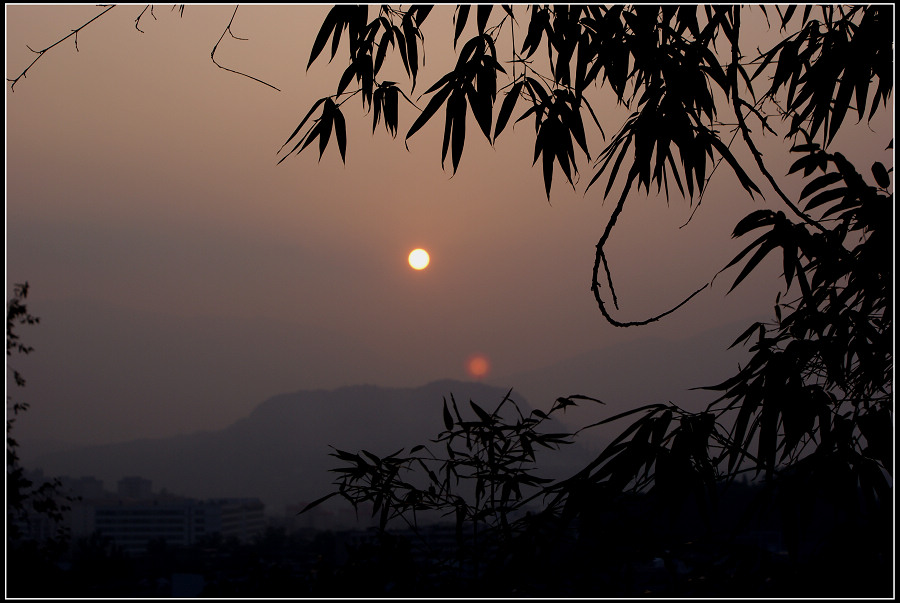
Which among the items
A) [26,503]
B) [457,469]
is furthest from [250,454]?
[457,469]

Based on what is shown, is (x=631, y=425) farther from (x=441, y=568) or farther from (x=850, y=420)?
(x=441, y=568)

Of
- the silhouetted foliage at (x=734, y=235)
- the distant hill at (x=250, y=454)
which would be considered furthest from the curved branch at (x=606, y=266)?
the distant hill at (x=250, y=454)

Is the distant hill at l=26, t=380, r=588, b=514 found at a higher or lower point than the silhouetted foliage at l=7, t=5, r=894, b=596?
higher

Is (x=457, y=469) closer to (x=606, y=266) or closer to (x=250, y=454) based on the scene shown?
(x=606, y=266)

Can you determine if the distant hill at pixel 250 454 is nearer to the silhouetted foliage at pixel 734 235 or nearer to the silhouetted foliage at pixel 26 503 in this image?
the silhouetted foliage at pixel 26 503

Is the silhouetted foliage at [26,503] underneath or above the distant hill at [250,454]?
underneath

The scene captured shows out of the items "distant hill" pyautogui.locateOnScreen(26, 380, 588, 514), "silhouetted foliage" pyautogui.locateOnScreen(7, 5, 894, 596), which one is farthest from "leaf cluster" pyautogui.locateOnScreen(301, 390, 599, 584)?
"distant hill" pyautogui.locateOnScreen(26, 380, 588, 514)

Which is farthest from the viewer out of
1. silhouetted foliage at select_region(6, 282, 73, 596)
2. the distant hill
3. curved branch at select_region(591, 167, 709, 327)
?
the distant hill

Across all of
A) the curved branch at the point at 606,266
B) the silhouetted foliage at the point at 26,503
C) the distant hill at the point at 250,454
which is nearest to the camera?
the curved branch at the point at 606,266

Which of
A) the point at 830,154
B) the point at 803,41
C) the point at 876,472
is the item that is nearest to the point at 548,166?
the point at 830,154

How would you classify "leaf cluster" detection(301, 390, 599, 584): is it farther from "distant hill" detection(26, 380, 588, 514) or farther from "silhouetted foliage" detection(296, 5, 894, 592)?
"distant hill" detection(26, 380, 588, 514)

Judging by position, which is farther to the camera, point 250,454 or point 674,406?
point 250,454

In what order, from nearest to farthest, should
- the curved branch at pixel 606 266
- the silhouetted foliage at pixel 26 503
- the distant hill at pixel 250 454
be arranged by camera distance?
the curved branch at pixel 606 266 → the silhouetted foliage at pixel 26 503 → the distant hill at pixel 250 454

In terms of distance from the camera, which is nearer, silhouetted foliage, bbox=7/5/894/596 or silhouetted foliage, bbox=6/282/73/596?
silhouetted foliage, bbox=7/5/894/596
